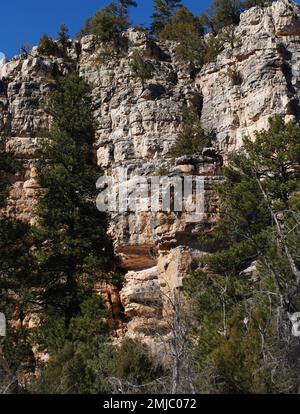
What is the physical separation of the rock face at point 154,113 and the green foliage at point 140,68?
0.47 meters

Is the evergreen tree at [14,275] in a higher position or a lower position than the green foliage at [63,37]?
lower

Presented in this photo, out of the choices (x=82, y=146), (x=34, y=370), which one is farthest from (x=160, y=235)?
(x=34, y=370)

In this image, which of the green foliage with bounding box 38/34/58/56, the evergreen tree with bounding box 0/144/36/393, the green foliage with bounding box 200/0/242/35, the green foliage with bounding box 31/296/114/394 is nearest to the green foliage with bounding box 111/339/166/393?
the green foliage with bounding box 31/296/114/394

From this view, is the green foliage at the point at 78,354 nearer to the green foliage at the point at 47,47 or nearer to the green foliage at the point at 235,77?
the green foliage at the point at 235,77

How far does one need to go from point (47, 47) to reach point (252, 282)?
25264mm

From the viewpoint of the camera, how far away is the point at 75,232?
758 inches

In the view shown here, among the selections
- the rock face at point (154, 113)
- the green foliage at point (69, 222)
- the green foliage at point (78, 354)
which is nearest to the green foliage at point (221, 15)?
the rock face at point (154, 113)

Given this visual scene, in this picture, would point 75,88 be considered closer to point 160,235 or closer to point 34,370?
point 160,235

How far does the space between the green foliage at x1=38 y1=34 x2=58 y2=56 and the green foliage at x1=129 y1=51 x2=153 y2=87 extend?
6902 millimetres

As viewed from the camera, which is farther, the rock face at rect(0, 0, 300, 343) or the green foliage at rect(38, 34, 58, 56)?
the green foliage at rect(38, 34, 58, 56)

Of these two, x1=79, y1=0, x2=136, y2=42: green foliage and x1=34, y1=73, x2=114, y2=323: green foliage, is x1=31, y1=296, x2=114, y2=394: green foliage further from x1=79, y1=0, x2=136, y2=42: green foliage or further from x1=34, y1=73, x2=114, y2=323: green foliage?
A: x1=79, y1=0, x2=136, y2=42: green foliage

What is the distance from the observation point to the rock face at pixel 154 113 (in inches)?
810

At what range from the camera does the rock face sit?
20578mm

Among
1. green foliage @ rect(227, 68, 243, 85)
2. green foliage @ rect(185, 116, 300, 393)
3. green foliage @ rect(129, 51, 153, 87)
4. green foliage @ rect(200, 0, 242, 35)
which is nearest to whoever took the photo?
green foliage @ rect(185, 116, 300, 393)
